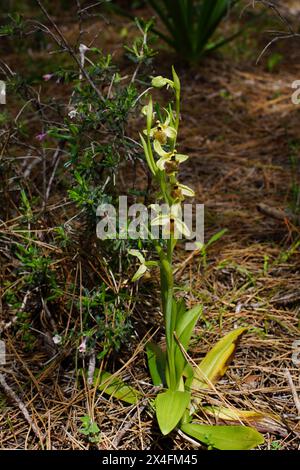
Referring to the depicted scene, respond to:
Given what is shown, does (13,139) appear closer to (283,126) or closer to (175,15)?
(283,126)

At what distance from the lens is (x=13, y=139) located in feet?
6.82

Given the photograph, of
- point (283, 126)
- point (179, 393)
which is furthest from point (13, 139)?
point (283, 126)

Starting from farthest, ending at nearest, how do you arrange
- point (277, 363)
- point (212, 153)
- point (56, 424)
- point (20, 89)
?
1. point (212, 153)
2. point (20, 89)
3. point (277, 363)
4. point (56, 424)

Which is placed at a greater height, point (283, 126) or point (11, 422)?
point (283, 126)

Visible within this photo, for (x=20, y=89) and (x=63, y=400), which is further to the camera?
(x=20, y=89)

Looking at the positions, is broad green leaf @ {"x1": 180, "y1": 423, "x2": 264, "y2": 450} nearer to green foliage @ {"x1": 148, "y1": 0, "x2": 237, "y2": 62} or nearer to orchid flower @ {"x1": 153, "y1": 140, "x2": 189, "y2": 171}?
orchid flower @ {"x1": 153, "y1": 140, "x2": 189, "y2": 171}

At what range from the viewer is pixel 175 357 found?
1698 mm

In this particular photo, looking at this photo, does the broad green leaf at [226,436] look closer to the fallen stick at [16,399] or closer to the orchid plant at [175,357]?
the orchid plant at [175,357]

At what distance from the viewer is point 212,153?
2914 mm

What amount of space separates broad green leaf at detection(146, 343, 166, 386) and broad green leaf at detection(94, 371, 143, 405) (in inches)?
2.7

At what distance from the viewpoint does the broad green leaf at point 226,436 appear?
153 centimetres

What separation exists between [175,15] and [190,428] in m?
2.56
